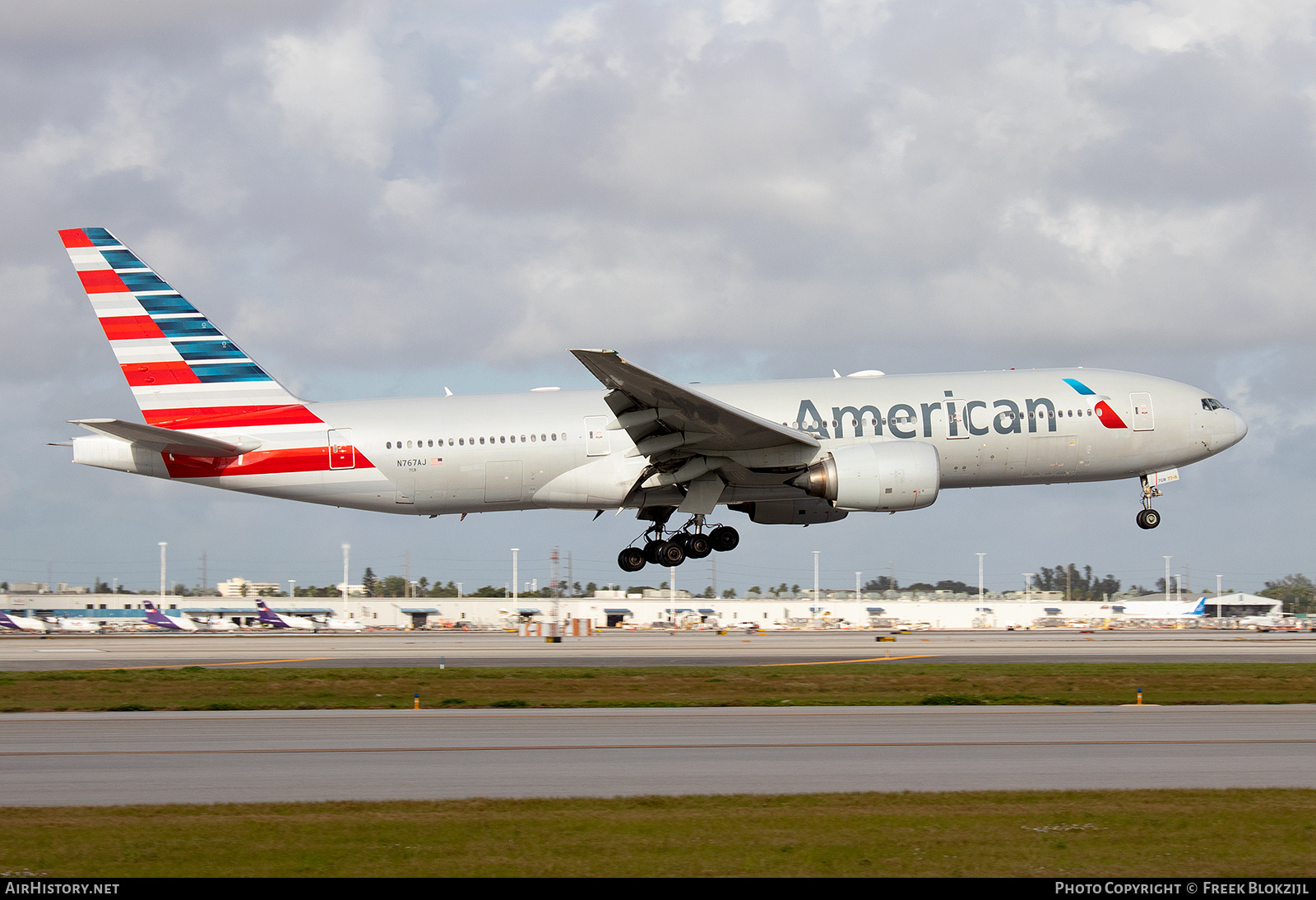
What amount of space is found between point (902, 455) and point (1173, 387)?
960 cm

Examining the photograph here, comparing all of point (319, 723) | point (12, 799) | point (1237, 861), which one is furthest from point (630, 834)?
point (319, 723)

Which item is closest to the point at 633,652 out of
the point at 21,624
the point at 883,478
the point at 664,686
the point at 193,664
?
the point at 883,478

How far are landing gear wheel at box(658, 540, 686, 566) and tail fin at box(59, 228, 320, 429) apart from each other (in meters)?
11.0

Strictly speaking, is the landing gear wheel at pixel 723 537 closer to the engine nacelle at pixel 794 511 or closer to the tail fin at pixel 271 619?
the engine nacelle at pixel 794 511

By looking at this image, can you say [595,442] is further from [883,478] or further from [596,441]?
[883,478]

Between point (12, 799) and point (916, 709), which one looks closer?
point (12, 799)

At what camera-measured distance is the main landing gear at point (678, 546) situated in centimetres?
3559

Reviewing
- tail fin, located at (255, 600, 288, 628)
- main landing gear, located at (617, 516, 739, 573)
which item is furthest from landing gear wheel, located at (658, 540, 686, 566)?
tail fin, located at (255, 600, 288, 628)

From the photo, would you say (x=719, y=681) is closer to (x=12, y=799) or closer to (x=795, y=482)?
(x=795, y=482)

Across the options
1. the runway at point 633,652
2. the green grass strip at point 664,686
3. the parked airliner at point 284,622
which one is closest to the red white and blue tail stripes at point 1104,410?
the runway at point 633,652

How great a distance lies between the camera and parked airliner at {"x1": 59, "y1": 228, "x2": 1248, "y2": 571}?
3316 centimetres

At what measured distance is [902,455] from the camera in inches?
1244

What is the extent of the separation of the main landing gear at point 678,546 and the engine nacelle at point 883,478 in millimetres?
4639

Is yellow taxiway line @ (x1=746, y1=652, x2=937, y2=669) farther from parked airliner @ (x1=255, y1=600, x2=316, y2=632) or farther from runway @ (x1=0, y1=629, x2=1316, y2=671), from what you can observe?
parked airliner @ (x1=255, y1=600, x2=316, y2=632)
